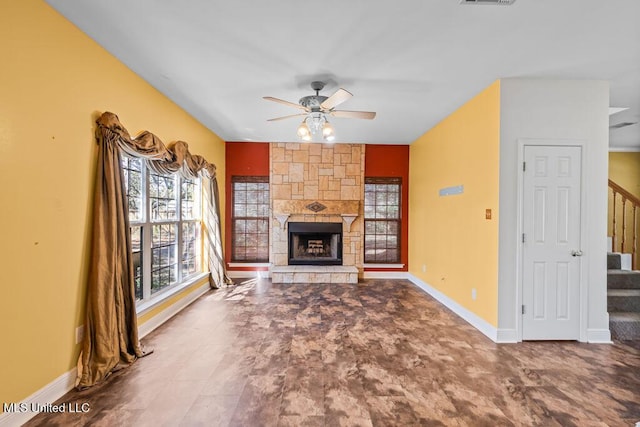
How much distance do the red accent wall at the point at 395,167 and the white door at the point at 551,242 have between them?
→ 298 centimetres

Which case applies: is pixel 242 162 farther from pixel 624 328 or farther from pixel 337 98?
pixel 624 328

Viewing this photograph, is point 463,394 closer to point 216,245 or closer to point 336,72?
point 336,72

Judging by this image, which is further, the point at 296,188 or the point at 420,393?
the point at 296,188

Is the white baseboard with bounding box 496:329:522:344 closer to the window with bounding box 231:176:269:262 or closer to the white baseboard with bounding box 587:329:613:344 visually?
the white baseboard with bounding box 587:329:613:344

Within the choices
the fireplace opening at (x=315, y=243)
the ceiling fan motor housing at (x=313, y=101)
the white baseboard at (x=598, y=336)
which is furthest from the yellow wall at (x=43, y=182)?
the white baseboard at (x=598, y=336)

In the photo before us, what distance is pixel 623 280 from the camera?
361 cm

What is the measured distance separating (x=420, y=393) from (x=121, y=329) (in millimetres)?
2559

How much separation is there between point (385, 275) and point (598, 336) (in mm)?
3335

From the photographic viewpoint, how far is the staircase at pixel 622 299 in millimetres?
3154

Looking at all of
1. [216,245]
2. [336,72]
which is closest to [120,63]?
[336,72]

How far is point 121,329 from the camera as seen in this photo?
2506 millimetres

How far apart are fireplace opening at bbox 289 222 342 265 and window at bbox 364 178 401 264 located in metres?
0.65

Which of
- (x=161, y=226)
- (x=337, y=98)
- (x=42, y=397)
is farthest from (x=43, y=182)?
(x=337, y=98)

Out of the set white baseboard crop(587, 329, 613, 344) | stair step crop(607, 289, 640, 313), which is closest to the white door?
white baseboard crop(587, 329, 613, 344)
